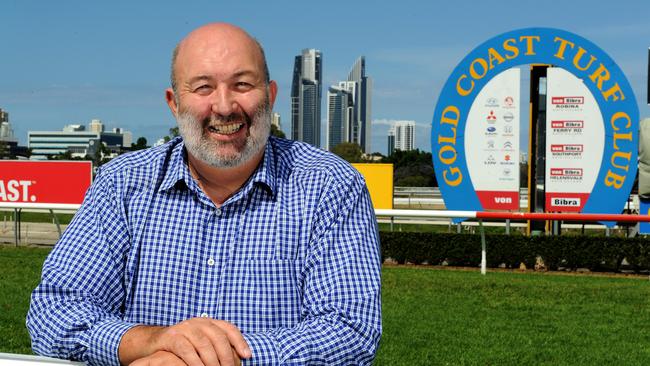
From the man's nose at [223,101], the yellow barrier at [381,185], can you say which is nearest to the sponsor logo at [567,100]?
the yellow barrier at [381,185]

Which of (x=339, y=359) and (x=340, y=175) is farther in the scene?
(x=340, y=175)

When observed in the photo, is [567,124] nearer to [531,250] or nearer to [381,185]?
[531,250]

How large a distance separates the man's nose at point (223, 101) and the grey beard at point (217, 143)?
0.07m

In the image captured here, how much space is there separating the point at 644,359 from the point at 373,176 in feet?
36.2

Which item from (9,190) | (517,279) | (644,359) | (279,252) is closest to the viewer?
(279,252)

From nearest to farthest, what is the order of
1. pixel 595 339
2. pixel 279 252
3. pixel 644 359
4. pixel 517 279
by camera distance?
1. pixel 279 252
2. pixel 644 359
3. pixel 595 339
4. pixel 517 279

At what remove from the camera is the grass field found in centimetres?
517

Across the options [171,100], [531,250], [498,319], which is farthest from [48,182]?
[171,100]

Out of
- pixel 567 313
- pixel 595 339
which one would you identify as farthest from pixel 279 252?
pixel 567 313

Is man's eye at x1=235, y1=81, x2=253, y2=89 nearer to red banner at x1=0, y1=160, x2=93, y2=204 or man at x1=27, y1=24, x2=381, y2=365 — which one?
man at x1=27, y1=24, x2=381, y2=365

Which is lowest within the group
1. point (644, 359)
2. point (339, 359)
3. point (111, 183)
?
point (644, 359)

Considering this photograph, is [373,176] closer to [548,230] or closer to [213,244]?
[548,230]

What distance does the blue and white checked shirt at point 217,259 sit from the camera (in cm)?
199

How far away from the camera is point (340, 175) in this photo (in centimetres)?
216
